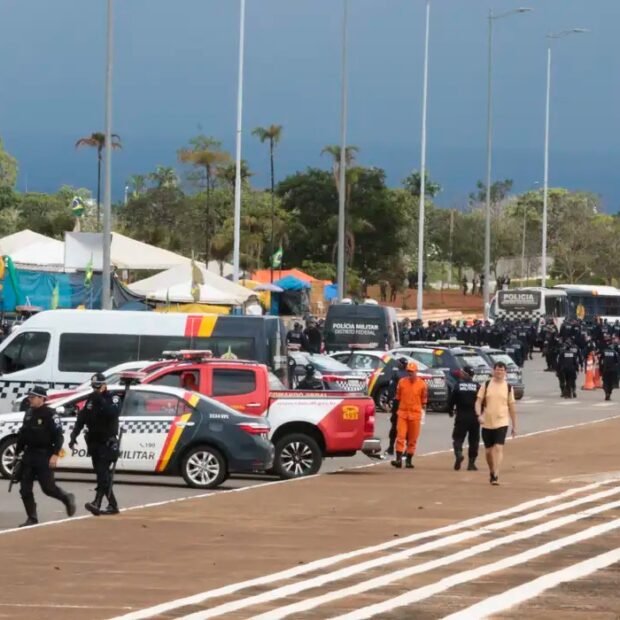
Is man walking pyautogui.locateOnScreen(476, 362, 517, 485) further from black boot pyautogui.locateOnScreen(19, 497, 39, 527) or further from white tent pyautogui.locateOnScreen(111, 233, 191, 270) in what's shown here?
white tent pyautogui.locateOnScreen(111, 233, 191, 270)

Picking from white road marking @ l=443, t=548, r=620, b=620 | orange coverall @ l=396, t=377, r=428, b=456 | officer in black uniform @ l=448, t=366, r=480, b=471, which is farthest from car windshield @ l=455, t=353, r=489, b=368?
white road marking @ l=443, t=548, r=620, b=620

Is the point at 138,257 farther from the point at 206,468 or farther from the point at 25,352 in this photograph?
the point at 206,468

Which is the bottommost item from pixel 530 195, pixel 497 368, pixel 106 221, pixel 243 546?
pixel 243 546

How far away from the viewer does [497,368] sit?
23.9 meters

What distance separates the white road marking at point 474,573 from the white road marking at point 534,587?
0.50m

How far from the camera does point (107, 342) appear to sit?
30.9 metres

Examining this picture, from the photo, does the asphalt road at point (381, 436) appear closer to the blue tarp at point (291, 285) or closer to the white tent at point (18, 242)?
the white tent at point (18, 242)

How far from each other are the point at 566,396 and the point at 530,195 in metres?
118

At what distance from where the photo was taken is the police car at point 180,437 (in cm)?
2267

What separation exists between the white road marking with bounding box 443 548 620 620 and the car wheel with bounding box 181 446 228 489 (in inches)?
299

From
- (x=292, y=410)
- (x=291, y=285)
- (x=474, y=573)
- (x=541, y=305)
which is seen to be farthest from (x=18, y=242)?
(x=474, y=573)

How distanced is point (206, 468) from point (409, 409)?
3.96 meters

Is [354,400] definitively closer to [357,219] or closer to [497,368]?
[497,368]

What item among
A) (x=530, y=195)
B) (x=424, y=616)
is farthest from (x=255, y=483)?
(x=530, y=195)
